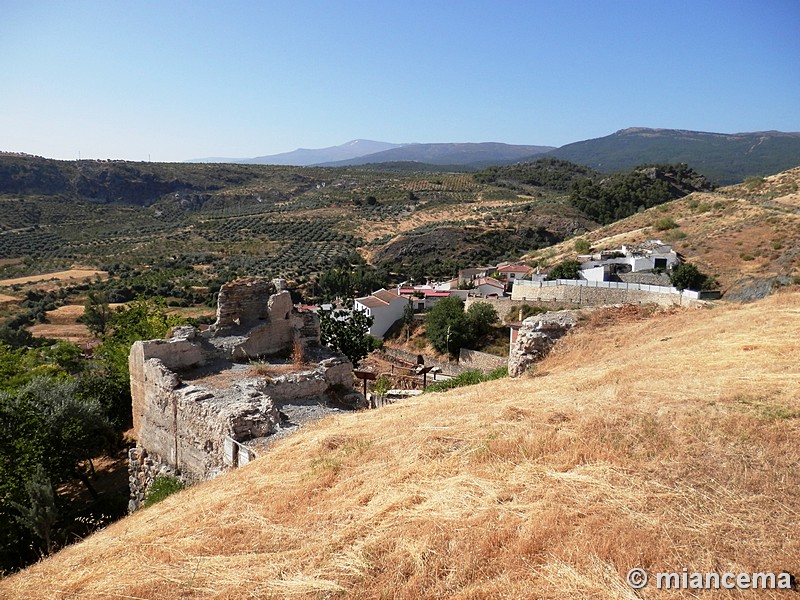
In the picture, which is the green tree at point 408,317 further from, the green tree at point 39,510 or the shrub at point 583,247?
the green tree at point 39,510

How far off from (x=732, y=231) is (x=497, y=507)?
44567 mm

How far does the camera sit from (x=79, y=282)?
180 ft

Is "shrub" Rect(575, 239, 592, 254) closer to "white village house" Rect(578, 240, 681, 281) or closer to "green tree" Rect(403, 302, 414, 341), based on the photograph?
"white village house" Rect(578, 240, 681, 281)

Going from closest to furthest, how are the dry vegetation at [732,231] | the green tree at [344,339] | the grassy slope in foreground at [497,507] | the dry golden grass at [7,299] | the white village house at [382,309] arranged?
the grassy slope in foreground at [497,507]
the green tree at [344,339]
the dry vegetation at [732,231]
the white village house at [382,309]
the dry golden grass at [7,299]

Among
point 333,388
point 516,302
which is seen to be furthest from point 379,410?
point 516,302

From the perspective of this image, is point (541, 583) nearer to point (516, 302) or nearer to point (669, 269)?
point (516, 302)

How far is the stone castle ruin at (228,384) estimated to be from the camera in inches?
372

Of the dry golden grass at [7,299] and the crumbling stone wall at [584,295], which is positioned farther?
the dry golden grass at [7,299]

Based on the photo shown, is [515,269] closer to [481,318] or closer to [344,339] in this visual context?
[481,318]

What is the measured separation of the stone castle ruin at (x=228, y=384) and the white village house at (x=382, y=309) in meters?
24.9

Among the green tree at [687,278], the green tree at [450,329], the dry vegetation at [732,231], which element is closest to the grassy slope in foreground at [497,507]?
the green tree at [450,329]

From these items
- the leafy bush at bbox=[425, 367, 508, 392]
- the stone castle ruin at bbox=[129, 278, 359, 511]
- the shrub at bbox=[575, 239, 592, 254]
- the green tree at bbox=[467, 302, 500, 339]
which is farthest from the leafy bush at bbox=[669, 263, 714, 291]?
the stone castle ruin at bbox=[129, 278, 359, 511]

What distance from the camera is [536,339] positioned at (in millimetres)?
13789

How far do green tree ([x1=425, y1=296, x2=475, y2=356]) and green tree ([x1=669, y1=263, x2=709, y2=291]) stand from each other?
1262 cm
